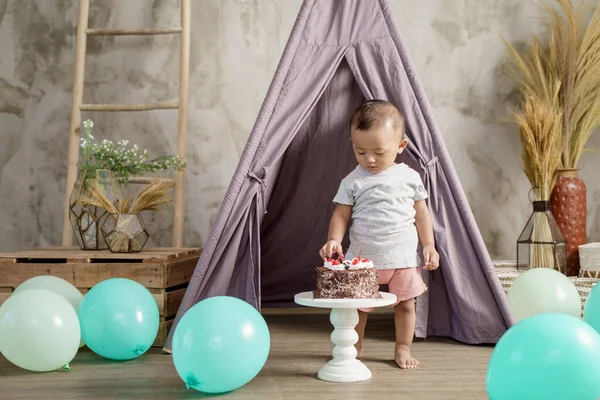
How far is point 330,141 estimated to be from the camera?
10.4ft

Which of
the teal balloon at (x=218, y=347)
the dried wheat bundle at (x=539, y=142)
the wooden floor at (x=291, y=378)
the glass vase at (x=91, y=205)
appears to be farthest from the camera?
the dried wheat bundle at (x=539, y=142)

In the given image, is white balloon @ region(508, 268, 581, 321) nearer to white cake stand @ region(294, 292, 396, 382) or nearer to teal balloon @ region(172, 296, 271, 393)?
white cake stand @ region(294, 292, 396, 382)

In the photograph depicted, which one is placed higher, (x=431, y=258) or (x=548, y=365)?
(x=431, y=258)

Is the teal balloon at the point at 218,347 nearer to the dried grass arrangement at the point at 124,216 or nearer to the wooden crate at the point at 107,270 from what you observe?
the wooden crate at the point at 107,270

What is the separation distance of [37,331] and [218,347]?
649 mm

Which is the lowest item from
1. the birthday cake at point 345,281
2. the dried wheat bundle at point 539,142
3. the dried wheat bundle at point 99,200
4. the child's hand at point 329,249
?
the birthday cake at point 345,281

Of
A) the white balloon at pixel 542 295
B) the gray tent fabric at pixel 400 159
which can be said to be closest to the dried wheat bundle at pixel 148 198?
the gray tent fabric at pixel 400 159

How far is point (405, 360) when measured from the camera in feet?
7.82

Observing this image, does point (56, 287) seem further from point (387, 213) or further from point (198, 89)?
point (198, 89)

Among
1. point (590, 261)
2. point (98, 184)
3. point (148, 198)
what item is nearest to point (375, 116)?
point (148, 198)

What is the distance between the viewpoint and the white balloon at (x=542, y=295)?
2.60 meters

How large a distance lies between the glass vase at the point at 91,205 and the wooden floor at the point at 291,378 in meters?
0.56

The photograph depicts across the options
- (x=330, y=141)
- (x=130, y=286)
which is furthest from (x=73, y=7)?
(x=130, y=286)

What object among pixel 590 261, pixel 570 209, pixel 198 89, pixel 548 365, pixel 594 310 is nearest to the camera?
pixel 548 365
